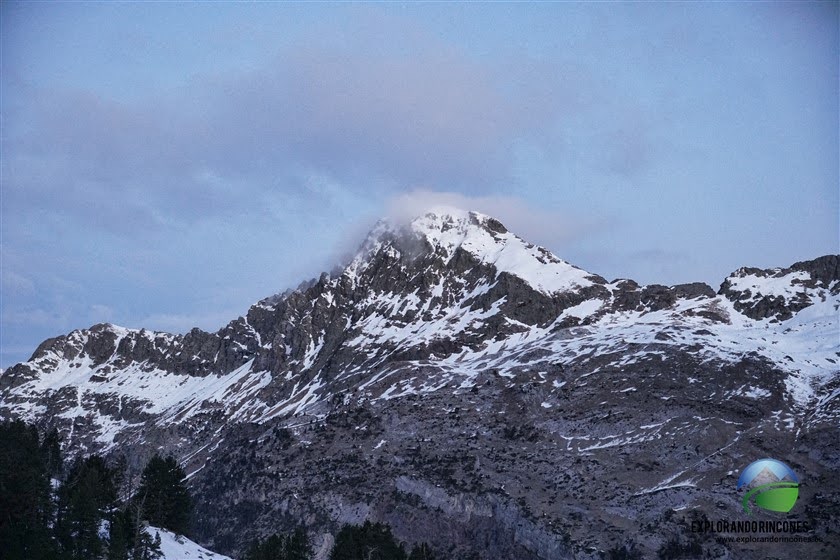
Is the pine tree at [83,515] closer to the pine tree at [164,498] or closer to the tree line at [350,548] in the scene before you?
the pine tree at [164,498]

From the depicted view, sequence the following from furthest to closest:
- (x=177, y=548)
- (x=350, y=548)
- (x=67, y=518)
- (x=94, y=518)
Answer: (x=350, y=548) → (x=177, y=548) → (x=67, y=518) → (x=94, y=518)

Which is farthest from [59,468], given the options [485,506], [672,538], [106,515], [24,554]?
[672,538]

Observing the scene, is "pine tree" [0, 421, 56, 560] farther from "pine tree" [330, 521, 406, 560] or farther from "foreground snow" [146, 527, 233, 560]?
"pine tree" [330, 521, 406, 560]

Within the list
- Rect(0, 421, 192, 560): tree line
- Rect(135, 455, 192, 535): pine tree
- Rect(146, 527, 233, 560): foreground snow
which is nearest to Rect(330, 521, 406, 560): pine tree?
Rect(146, 527, 233, 560): foreground snow

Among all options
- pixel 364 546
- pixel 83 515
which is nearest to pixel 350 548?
pixel 364 546

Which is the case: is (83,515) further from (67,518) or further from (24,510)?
(24,510)

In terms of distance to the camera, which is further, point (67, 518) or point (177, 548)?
point (177, 548)

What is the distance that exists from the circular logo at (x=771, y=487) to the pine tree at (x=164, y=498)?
101 m

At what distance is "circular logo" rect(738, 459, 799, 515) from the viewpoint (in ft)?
563

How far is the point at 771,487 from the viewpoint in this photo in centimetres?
17388

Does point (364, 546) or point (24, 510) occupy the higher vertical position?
point (364, 546)

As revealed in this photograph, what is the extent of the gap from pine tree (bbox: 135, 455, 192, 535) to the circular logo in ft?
332

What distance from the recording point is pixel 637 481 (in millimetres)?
192625

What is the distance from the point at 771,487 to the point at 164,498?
10834 cm
